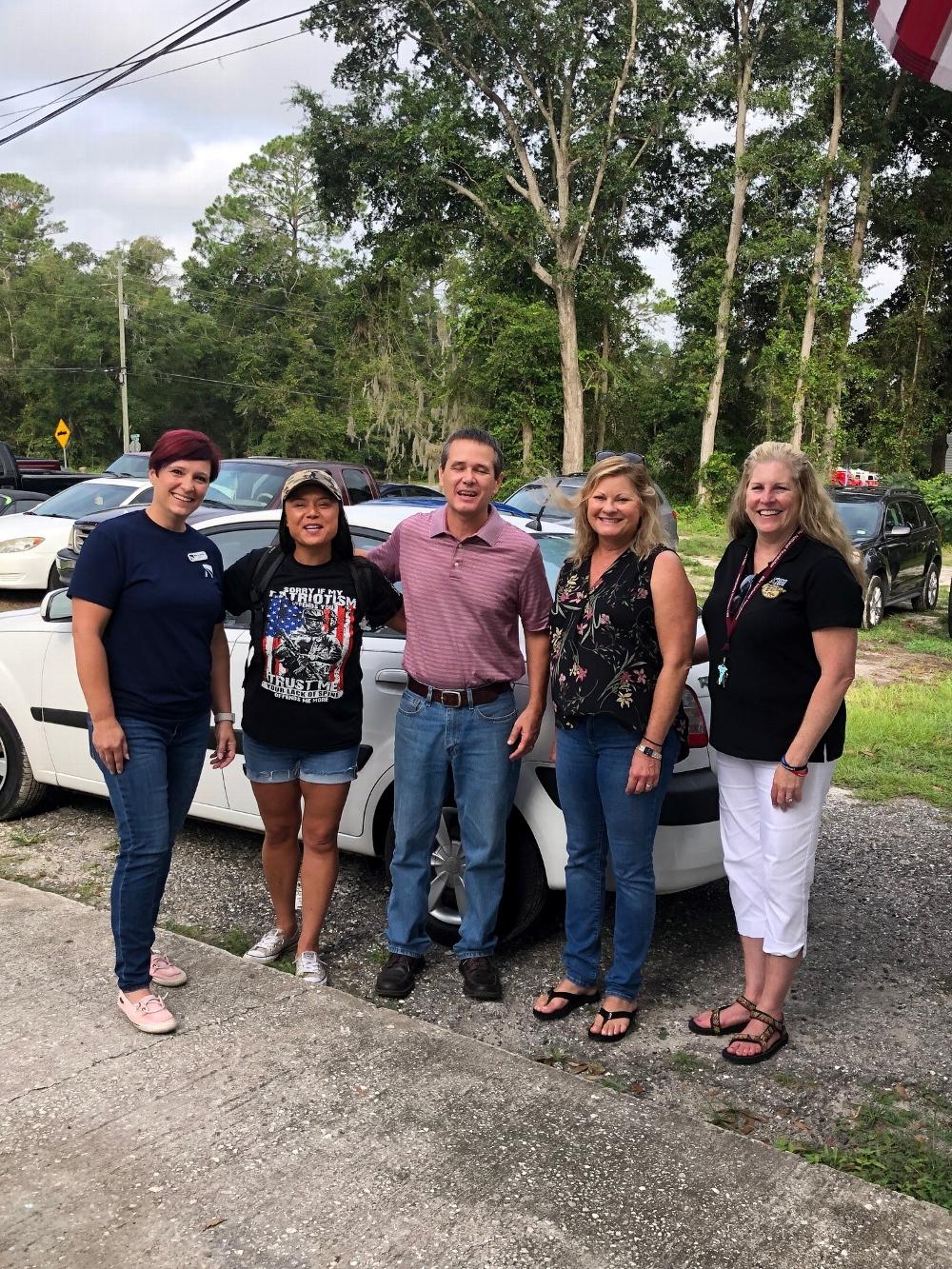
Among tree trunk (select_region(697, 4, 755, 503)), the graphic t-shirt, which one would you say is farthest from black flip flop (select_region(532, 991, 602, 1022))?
tree trunk (select_region(697, 4, 755, 503))

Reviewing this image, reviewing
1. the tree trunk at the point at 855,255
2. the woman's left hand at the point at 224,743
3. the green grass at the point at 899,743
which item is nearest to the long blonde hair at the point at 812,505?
the woman's left hand at the point at 224,743

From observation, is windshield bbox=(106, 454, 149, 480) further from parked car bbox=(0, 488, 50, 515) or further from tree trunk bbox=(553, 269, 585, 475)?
tree trunk bbox=(553, 269, 585, 475)

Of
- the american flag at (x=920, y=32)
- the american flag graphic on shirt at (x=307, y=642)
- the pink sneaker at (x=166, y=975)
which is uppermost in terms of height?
the american flag at (x=920, y=32)

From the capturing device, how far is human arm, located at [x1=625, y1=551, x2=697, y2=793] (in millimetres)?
3320

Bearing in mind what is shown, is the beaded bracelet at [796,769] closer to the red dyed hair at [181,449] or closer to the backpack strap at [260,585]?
the backpack strap at [260,585]

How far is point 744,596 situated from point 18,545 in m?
10.9

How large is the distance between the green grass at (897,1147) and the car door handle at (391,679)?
6.54 feet

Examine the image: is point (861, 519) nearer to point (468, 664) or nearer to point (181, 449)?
point (468, 664)

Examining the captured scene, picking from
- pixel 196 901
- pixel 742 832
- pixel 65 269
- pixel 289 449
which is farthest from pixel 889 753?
pixel 65 269

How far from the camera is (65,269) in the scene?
66.1 m

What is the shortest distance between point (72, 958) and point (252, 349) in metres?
61.2

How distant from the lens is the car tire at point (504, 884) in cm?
401

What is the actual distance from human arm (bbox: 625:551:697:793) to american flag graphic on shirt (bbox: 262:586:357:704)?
1050 millimetres

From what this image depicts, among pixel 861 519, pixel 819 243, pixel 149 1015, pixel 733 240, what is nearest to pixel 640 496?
pixel 149 1015
